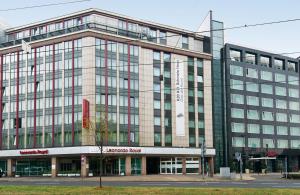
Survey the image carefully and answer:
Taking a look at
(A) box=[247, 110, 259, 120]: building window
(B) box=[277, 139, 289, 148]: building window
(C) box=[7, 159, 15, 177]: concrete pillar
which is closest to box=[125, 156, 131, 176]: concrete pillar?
(C) box=[7, 159, 15, 177]: concrete pillar

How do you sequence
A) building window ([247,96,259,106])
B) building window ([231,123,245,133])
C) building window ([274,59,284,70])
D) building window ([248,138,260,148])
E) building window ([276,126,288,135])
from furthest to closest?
building window ([274,59,284,70])
building window ([276,126,288,135])
building window ([247,96,259,106])
building window ([248,138,260,148])
building window ([231,123,245,133])

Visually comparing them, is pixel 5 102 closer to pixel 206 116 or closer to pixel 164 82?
pixel 164 82

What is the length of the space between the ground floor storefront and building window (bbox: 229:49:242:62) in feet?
78.9

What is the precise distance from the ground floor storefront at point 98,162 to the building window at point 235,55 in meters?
24.0

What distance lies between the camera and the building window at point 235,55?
106 m

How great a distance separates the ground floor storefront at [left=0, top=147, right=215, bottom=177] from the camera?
81.2 m

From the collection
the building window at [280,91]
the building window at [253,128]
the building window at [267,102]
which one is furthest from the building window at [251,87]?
the building window at [253,128]

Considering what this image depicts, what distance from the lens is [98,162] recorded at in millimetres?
82875

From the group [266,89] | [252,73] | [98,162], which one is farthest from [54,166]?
[266,89]

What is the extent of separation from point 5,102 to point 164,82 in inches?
1146

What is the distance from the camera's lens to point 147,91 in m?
88.6

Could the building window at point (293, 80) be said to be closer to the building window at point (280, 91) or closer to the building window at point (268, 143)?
the building window at point (280, 91)

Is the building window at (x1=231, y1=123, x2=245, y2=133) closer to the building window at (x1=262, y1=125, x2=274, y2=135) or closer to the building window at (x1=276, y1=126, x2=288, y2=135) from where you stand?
the building window at (x1=262, y1=125, x2=274, y2=135)

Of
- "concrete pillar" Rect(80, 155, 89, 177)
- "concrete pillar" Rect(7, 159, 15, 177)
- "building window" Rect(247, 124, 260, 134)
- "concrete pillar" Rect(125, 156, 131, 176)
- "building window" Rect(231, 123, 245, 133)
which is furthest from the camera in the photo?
"building window" Rect(247, 124, 260, 134)
